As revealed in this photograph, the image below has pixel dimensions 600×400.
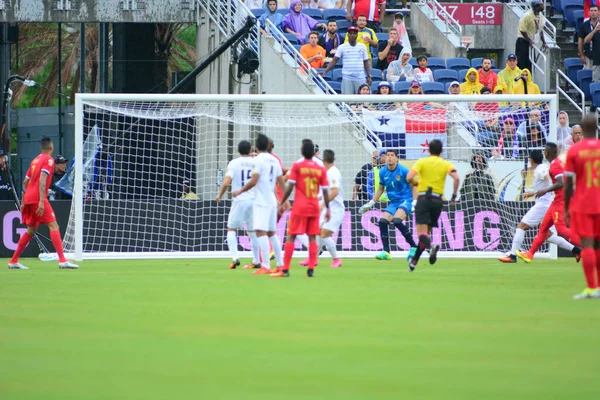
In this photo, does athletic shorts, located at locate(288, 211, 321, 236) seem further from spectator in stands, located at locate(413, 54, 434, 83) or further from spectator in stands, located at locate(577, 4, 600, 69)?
spectator in stands, located at locate(577, 4, 600, 69)

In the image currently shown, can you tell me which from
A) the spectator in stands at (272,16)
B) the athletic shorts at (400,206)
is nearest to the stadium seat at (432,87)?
the spectator in stands at (272,16)

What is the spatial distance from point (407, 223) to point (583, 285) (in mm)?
9112

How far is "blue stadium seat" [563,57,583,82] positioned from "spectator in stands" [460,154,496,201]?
22.2 ft

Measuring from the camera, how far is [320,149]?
22797 mm

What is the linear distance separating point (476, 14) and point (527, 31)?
3781 mm

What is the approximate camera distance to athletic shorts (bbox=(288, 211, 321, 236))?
14.6 m

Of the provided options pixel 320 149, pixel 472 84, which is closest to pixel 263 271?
pixel 320 149

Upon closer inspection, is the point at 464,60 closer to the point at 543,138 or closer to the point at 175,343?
the point at 543,138

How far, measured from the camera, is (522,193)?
69.8 ft

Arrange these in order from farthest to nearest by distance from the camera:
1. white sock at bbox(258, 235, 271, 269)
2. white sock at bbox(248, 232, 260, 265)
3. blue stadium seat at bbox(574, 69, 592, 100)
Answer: blue stadium seat at bbox(574, 69, 592, 100) < white sock at bbox(248, 232, 260, 265) < white sock at bbox(258, 235, 271, 269)

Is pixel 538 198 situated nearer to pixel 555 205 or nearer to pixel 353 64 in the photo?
pixel 555 205

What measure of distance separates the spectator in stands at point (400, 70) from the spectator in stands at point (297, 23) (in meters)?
2.34

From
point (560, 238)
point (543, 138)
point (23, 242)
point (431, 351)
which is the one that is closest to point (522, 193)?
point (543, 138)

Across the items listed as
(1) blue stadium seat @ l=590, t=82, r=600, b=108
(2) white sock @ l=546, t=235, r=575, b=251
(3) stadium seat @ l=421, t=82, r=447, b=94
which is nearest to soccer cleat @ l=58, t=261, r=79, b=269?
(2) white sock @ l=546, t=235, r=575, b=251
